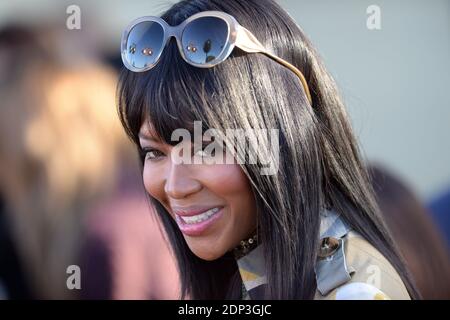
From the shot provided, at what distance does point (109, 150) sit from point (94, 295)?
0.67 m

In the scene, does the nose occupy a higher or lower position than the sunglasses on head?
lower

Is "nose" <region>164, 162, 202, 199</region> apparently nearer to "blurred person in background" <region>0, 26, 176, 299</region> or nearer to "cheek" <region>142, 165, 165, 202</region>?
"cheek" <region>142, 165, 165, 202</region>

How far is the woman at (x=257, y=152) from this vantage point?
150 centimetres

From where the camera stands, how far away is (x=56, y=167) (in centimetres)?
317

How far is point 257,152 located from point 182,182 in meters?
0.20

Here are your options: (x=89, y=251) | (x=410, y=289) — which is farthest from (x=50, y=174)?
(x=410, y=289)

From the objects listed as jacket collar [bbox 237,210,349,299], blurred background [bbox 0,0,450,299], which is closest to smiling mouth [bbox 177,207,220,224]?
jacket collar [bbox 237,210,349,299]

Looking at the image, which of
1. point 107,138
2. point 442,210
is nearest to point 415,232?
point 442,210

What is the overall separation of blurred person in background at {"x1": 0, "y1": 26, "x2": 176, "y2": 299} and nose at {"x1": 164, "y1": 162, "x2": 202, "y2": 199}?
150 centimetres

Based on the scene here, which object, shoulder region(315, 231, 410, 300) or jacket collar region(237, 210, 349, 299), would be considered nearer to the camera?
shoulder region(315, 231, 410, 300)

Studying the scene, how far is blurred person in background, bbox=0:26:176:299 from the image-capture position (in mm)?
3104

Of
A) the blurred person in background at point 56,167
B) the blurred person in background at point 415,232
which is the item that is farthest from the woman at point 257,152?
the blurred person in background at point 56,167

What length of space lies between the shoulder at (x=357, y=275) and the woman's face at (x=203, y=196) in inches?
8.8

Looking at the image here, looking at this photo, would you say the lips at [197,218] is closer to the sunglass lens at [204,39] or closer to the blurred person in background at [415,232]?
the sunglass lens at [204,39]
